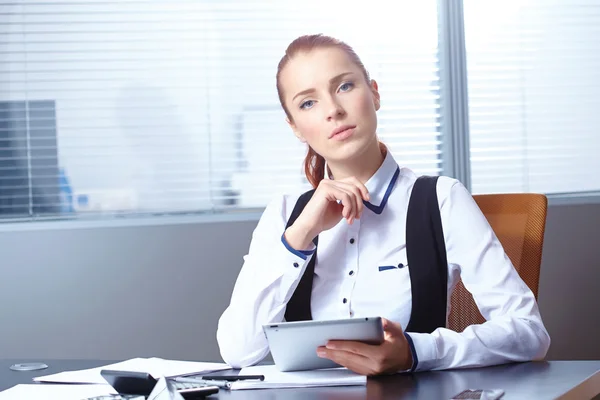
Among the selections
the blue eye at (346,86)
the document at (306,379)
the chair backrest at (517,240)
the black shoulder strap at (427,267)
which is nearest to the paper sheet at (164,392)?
the document at (306,379)

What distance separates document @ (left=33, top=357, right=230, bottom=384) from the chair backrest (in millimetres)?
644

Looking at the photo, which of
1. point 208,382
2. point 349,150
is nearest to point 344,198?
point 349,150

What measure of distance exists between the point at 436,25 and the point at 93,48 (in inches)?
54.3

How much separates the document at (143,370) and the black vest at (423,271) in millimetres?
261

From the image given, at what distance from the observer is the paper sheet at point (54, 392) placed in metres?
1.24

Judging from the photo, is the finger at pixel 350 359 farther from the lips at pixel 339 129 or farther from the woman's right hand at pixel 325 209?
the lips at pixel 339 129

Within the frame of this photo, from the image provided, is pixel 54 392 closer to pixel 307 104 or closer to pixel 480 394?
pixel 480 394

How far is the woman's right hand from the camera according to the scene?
1566 mm

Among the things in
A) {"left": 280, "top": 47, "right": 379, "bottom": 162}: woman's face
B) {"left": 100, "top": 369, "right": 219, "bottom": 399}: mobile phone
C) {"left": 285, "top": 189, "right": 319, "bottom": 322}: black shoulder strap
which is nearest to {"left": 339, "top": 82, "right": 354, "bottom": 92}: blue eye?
{"left": 280, "top": 47, "right": 379, "bottom": 162}: woman's face

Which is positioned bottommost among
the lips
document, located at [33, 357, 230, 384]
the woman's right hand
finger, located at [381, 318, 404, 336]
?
document, located at [33, 357, 230, 384]

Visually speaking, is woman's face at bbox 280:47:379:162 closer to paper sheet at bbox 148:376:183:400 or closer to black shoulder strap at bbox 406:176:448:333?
black shoulder strap at bbox 406:176:448:333

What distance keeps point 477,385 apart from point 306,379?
26cm

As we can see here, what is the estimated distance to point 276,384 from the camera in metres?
1.22

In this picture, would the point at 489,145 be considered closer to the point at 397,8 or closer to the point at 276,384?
the point at 397,8
